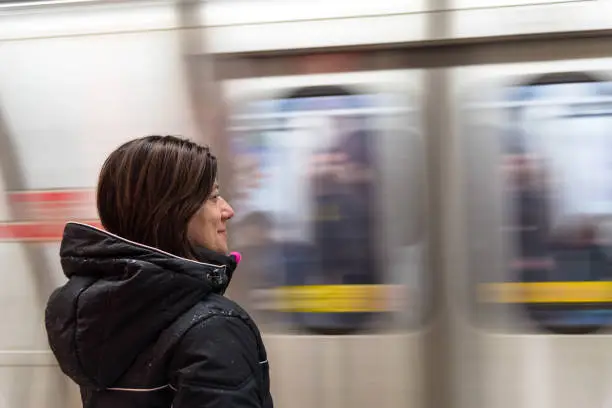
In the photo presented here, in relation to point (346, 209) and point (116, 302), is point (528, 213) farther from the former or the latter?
point (116, 302)

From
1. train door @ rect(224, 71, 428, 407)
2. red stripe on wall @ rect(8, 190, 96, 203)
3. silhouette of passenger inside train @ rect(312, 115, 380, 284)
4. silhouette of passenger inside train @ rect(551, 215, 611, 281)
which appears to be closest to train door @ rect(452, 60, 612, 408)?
silhouette of passenger inside train @ rect(551, 215, 611, 281)

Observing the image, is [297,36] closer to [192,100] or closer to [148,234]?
[192,100]

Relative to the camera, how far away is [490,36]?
6.67ft

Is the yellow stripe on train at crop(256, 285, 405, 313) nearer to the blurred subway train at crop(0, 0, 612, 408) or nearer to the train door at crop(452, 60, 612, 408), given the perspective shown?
the blurred subway train at crop(0, 0, 612, 408)

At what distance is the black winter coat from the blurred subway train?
3.15 feet

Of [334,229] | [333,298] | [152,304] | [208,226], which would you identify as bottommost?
[333,298]

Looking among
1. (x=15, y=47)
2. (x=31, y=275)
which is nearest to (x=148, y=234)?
(x=31, y=275)

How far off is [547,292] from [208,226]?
1264 millimetres

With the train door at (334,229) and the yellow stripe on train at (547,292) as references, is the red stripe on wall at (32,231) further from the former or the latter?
the yellow stripe on train at (547,292)

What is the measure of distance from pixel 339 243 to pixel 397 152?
0.36m

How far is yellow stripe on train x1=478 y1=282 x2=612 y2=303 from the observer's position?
2.00 metres

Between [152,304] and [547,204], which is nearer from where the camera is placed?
[152,304]

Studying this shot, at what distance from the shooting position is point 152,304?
44.6 inches

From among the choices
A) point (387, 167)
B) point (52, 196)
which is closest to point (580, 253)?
point (387, 167)
